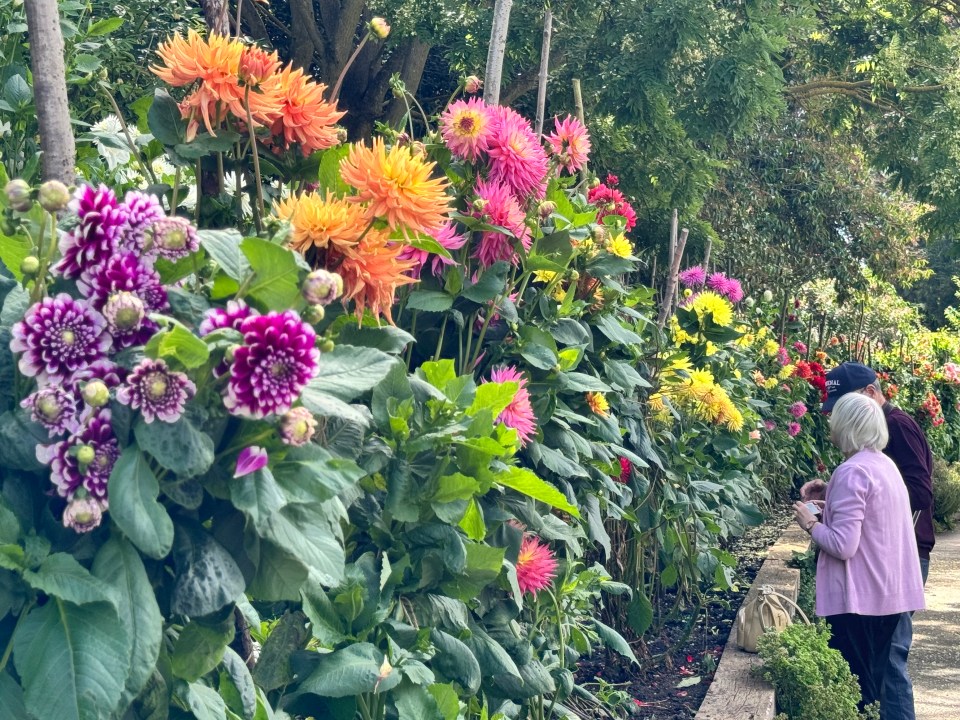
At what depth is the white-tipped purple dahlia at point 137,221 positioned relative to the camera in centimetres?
118

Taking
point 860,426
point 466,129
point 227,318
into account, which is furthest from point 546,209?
point 860,426

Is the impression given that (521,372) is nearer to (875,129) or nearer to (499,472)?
(499,472)

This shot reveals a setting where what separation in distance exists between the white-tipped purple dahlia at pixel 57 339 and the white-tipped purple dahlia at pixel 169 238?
0.32 feet

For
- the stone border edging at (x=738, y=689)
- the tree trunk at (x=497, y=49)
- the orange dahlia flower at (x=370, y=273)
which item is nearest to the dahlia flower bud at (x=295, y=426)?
the orange dahlia flower at (x=370, y=273)

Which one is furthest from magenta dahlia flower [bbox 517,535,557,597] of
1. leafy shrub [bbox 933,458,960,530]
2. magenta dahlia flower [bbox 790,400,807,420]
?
leafy shrub [bbox 933,458,960,530]

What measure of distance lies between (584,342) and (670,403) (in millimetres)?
1773

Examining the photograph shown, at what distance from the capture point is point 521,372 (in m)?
2.45

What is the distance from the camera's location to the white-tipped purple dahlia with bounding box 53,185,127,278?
1165mm

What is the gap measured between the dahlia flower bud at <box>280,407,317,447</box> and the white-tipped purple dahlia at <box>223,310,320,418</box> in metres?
0.02

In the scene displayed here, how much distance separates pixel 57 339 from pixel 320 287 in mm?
285

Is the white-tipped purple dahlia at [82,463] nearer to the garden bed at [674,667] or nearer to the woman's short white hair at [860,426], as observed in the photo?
the garden bed at [674,667]

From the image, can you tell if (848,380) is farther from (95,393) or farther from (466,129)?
(95,393)

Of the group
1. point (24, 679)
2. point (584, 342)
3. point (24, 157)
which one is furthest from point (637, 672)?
point (24, 679)

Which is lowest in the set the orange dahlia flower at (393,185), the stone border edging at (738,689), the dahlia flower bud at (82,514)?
the stone border edging at (738,689)
